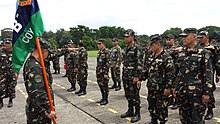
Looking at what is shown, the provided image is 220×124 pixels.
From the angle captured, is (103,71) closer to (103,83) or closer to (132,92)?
(103,83)

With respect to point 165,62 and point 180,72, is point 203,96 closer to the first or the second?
point 180,72

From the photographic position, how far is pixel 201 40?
18.9ft

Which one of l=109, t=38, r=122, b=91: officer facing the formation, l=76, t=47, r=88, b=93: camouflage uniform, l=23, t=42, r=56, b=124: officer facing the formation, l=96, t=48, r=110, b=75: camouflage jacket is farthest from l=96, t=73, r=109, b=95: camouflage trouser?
l=23, t=42, r=56, b=124: officer facing the formation

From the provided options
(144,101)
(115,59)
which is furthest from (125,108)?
(115,59)

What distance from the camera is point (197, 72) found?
401cm

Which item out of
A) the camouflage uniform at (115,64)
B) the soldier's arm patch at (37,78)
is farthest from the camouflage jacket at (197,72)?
the camouflage uniform at (115,64)

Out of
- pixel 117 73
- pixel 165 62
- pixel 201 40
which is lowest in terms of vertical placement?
pixel 117 73

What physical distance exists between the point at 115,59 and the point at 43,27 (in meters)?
7.37

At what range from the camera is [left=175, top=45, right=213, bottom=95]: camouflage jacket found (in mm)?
3944

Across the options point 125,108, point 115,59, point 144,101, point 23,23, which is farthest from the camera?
point 115,59

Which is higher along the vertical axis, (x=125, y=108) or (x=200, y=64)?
(x=200, y=64)

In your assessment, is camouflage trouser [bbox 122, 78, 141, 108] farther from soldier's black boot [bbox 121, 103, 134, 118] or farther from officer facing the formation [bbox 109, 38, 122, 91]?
→ officer facing the formation [bbox 109, 38, 122, 91]

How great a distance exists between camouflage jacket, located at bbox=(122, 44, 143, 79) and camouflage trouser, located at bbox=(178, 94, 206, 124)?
170 cm

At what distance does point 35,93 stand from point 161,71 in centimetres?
235
